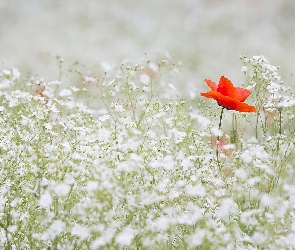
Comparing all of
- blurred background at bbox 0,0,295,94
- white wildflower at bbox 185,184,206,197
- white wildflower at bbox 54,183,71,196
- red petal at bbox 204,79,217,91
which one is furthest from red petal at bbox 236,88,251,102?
blurred background at bbox 0,0,295,94

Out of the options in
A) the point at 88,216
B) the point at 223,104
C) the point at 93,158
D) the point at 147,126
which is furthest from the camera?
the point at 147,126

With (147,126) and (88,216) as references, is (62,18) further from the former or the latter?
(88,216)

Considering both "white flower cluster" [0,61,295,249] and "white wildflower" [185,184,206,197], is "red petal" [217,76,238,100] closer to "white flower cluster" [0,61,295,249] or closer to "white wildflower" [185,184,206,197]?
"white flower cluster" [0,61,295,249]

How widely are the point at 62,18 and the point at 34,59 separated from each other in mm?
1727

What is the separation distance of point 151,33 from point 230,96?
486cm

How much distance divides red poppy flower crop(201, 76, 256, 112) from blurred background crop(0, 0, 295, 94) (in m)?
2.98

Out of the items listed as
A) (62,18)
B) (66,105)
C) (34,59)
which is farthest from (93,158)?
(62,18)

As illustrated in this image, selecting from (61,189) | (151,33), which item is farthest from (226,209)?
(151,33)

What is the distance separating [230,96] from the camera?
2.49 metres

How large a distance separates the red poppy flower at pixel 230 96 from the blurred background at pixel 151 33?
2977 mm

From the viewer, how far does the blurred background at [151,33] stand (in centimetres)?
612

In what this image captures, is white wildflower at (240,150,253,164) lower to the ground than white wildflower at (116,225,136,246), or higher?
higher

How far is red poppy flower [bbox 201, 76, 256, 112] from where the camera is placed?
243 centimetres

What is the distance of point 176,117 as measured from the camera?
261 cm
